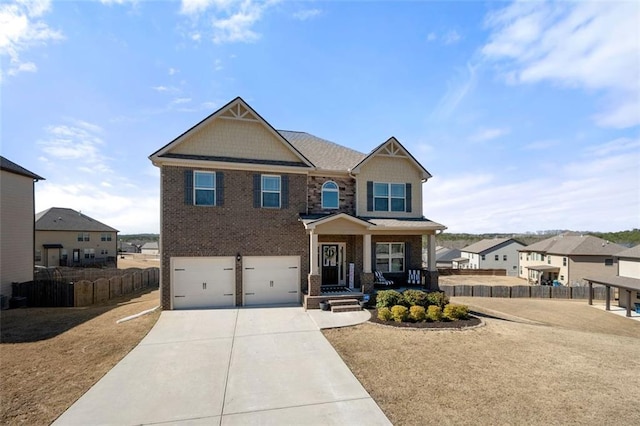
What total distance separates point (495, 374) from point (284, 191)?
35.3 feet

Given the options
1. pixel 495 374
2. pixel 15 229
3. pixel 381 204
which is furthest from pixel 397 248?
pixel 15 229

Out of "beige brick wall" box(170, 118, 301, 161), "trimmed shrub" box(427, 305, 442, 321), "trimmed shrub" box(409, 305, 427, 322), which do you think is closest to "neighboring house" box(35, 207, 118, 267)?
"beige brick wall" box(170, 118, 301, 161)

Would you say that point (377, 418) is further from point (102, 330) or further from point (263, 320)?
point (102, 330)

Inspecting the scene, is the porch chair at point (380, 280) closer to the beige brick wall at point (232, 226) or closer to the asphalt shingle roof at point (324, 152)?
the beige brick wall at point (232, 226)

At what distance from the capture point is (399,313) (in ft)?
37.5

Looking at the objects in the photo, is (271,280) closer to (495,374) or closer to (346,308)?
(346,308)

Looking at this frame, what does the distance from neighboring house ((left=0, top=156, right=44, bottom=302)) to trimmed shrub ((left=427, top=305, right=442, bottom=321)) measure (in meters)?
20.7

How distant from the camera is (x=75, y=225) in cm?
3884

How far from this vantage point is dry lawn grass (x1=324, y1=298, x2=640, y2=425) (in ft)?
18.9

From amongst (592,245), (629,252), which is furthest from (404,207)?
(592,245)

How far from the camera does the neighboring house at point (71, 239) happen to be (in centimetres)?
3606

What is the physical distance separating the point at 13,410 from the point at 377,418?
6921 mm

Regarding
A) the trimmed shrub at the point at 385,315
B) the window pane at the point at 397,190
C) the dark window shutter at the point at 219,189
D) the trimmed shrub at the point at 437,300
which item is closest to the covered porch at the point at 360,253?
the window pane at the point at 397,190

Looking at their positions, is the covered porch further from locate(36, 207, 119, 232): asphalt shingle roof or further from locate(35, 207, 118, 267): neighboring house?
locate(36, 207, 119, 232): asphalt shingle roof
